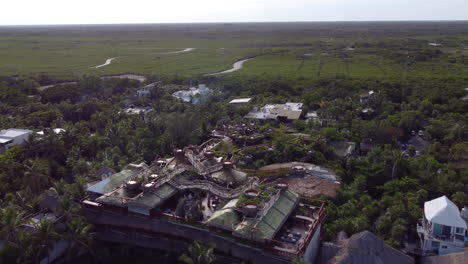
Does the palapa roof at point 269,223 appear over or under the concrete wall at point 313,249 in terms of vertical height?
over

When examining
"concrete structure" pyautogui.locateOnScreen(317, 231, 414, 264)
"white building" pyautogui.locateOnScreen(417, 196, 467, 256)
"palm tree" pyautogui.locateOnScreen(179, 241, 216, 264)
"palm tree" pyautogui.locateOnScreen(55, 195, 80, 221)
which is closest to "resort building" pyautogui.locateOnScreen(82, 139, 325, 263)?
"palm tree" pyautogui.locateOnScreen(55, 195, 80, 221)

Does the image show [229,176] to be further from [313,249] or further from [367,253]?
[367,253]

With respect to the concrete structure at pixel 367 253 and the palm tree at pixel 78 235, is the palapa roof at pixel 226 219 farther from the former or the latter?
the palm tree at pixel 78 235

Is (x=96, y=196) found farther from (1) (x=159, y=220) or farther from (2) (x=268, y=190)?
(2) (x=268, y=190)

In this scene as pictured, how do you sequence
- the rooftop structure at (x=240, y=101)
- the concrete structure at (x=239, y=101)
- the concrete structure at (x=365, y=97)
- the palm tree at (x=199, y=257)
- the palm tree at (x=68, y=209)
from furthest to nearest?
1. the rooftop structure at (x=240, y=101)
2. the concrete structure at (x=239, y=101)
3. the concrete structure at (x=365, y=97)
4. the palm tree at (x=68, y=209)
5. the palm tree at (x=199, y=257)

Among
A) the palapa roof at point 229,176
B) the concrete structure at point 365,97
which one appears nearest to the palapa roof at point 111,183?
the palapa roof at point 229,176

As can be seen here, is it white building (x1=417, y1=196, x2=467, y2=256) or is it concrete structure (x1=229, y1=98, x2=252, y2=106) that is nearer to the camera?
white building (x1=417, y1=196, x2=467, y2=256)

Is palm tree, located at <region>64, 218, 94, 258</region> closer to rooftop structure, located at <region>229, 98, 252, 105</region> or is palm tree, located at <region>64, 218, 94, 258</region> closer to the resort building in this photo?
the resort building
